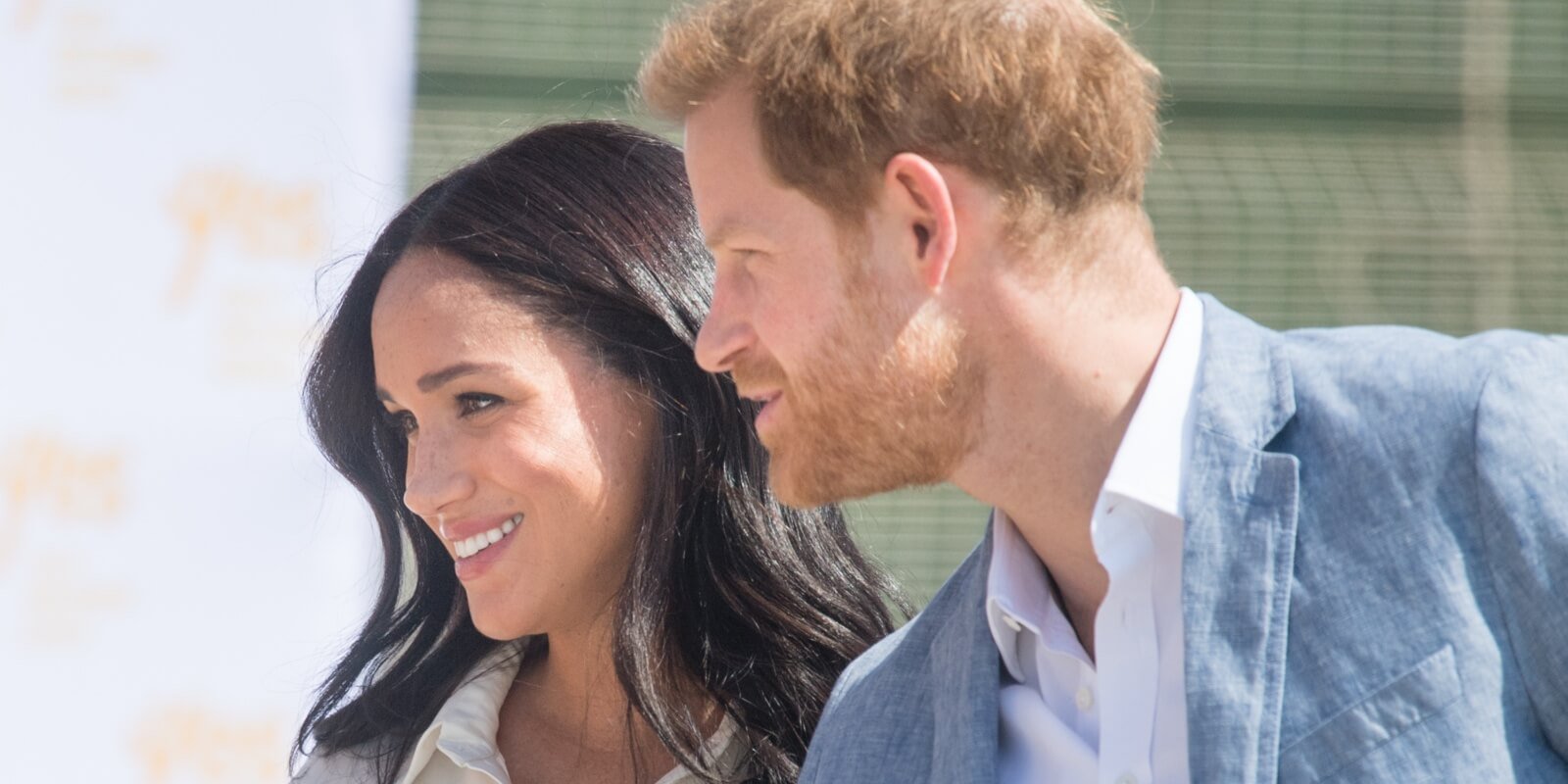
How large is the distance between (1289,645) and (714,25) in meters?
0.89

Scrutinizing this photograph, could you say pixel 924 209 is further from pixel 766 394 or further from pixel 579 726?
pixel 579 726

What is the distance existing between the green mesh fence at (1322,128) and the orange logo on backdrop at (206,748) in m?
1.61

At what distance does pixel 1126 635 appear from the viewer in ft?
5.57

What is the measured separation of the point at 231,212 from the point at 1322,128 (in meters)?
2.60

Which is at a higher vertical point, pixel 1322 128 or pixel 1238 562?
pixel 1238 562

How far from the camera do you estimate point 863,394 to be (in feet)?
5.97

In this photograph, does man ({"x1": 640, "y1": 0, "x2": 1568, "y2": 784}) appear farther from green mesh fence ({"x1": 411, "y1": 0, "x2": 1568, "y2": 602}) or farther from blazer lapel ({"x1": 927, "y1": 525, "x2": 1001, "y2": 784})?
green mesh fence ({"x1": 411, "y1": 0, "x2": 1568, "y2": 602})

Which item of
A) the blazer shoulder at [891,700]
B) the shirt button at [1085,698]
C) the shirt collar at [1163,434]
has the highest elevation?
the shirt collar at [1163,434]

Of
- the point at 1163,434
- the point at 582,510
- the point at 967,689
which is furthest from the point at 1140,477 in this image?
the point at 582,510

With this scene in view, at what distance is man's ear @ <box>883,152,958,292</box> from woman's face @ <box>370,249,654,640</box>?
2.35 ft

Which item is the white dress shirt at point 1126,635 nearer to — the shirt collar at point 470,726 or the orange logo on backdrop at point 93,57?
the shirt collar at point 470,726

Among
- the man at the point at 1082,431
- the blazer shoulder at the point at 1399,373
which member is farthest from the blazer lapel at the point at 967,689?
the blazer shoulder at the point at 1399,373

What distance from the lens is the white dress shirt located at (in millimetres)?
1656

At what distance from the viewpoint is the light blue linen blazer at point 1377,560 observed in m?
1.48
